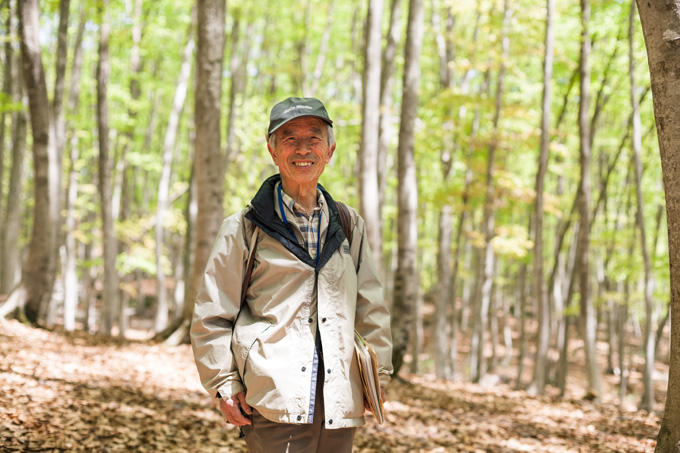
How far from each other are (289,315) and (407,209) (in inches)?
249

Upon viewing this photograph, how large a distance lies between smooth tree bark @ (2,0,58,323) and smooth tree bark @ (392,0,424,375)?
5976mm

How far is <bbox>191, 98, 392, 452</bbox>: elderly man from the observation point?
6.76ft

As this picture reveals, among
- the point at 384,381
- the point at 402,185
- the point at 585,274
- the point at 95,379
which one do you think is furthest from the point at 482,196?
the point at 384,381

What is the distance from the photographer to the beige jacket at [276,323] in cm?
205

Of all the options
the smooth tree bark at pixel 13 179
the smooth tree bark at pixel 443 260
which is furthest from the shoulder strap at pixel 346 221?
the smooth tree bark at pixel 13 179

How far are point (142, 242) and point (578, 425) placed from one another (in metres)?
15.9

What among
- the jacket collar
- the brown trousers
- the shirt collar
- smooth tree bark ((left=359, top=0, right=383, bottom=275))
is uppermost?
smooth tree bark ((left=359, top=0, right=383, bottom=275))

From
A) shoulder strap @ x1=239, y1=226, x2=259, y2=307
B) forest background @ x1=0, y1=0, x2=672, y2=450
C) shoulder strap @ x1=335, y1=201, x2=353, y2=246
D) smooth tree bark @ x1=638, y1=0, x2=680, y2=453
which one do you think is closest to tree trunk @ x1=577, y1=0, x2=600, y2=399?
forest background @ x1=0, y1=0, x2=672, y2=450

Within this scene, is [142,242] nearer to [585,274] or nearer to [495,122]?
[495,122]

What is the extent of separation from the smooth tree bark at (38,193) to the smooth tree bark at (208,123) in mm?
3032

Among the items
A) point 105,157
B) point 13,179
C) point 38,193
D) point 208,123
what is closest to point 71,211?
point 13,179

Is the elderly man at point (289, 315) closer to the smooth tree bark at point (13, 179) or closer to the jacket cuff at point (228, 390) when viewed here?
the jacket cuff at point (228, 390)

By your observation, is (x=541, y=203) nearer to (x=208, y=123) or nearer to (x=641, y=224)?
(x=641, y=224)

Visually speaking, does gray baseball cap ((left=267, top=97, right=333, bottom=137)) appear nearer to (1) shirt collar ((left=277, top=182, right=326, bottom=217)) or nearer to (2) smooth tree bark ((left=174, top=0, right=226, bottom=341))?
(1) shirt collar ((left=277, top=182, right=326, bottom=217))
